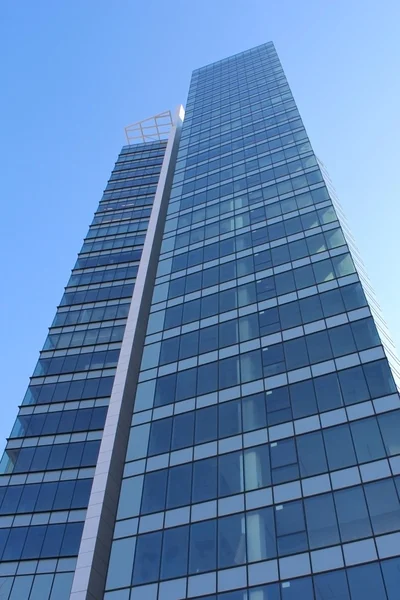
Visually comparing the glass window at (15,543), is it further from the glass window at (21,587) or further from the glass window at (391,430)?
the glass window at (391,430)

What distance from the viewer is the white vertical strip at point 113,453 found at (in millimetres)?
29328

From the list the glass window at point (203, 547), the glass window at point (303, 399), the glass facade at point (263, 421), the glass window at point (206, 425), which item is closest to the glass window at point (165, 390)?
the glass facade at point (263, 421)

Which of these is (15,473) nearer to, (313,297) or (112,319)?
(112,319)

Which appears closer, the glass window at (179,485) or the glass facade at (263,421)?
the glass facade at (263,421)

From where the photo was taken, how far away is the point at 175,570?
28.1 metres

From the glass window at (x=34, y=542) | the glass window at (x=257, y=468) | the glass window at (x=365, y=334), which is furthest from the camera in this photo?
the glass window at (x=34, y=542)

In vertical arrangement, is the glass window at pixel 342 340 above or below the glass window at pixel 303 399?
above

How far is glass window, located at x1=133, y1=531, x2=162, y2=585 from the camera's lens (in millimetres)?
28494

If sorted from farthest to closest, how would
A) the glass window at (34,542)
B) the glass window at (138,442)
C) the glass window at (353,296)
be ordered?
1. the glass window at (34,542)
2. the glass window at (353,296)
3. the glass window at (138,442)

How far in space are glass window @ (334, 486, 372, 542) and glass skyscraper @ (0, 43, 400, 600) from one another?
0.20 ft

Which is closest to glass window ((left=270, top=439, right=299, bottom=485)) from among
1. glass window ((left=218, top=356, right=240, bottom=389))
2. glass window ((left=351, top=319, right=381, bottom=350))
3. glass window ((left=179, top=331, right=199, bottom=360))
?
glass window ((left=218, top=356, right=240, bottom=389))

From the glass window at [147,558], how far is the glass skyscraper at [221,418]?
0.10 meters

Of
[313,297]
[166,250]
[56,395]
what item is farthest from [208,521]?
[166,250]

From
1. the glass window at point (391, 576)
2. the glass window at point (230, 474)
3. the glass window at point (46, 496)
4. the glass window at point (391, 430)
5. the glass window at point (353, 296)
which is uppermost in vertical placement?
the glass window at point (353, 296)
